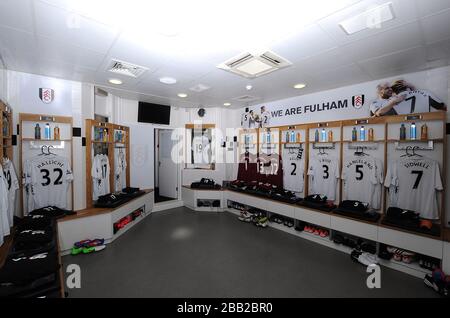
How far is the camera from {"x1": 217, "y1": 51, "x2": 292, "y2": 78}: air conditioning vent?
2.35 metres

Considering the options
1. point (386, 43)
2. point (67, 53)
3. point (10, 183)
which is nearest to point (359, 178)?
point (386, 43)

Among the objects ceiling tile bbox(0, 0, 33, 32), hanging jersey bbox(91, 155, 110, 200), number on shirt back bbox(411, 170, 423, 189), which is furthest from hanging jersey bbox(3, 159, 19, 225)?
number on shirt back bbox(411, 170, 423, 189)

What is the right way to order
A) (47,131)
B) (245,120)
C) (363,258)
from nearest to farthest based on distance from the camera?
(363,258), (47,131), (245,120)

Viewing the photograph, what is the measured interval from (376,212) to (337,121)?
1606 mm

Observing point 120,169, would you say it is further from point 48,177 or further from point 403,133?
point 403,133

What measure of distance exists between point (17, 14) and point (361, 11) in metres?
2.80

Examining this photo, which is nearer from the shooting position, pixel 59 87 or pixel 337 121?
pixel 59 87

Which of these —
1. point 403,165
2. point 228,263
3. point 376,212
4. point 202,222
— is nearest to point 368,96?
point 403,165

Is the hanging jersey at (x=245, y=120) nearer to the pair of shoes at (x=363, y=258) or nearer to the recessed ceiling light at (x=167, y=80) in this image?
the recessed ceiling light at (x=167, y=80)

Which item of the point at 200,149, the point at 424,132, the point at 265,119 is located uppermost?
the point at 265,119

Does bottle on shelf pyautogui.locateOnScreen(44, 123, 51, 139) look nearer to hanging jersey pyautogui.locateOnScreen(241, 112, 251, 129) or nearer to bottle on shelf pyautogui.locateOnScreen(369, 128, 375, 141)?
hanging jersey pyautogui.locateOnScreen(241, 112, 251, 129)

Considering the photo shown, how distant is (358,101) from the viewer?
11.0ft

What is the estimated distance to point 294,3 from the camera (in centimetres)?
150
